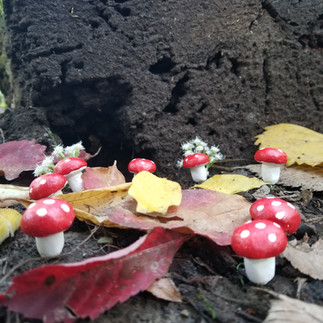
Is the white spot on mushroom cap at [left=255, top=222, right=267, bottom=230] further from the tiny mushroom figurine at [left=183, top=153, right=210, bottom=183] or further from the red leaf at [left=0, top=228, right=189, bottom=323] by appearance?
the tiny mushroom figurine at [left=183, top=153, right=210, bottom=183]

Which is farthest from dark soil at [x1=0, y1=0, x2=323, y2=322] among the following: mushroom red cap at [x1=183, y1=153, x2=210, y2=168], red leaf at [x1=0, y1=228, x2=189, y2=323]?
red leaf at [x1=0, y1=228, x2=189, y2=323]

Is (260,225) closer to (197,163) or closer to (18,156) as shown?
(197,163)

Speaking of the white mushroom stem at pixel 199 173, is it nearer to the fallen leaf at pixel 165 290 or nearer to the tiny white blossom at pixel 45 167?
the tiny white blossom at pixel 45 167

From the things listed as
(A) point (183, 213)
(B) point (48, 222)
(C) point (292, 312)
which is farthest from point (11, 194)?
(C) point (292, 312)

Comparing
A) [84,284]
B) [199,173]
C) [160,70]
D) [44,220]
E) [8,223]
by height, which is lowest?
[199,173]

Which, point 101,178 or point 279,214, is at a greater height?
point 279,214
